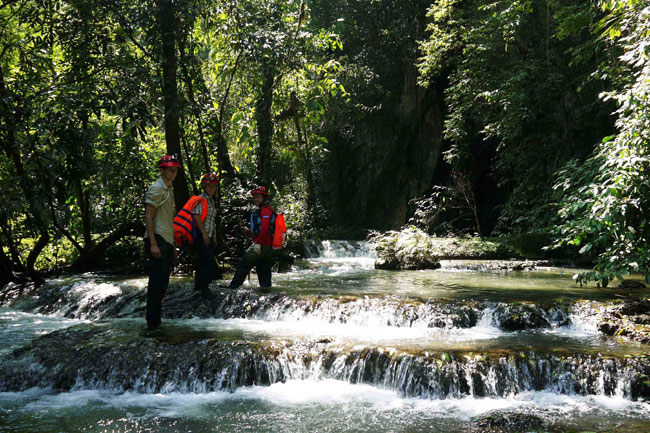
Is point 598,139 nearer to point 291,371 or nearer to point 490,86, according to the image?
point 490,86

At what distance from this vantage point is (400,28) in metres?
25.3

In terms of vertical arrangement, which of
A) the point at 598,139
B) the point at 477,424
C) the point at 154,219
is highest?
the point at 598,139

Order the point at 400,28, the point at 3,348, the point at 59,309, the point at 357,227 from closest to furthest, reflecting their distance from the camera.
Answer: the point at 3,348 → the point at 59,309 → the point at 400,28 → the point at 357,227

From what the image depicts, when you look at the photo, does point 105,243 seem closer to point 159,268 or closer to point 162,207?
point 159,268

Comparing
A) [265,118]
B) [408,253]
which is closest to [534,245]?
[408,253]

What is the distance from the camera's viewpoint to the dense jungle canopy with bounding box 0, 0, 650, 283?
6.88m

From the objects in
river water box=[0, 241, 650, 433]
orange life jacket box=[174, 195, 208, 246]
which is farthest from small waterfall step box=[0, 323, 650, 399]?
orange life jacket box=[174, 195, 208, 246]

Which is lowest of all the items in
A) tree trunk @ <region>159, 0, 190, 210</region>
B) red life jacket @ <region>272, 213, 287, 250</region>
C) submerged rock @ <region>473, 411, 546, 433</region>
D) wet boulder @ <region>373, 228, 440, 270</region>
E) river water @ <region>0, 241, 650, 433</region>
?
submerged rock @ <region>473, 411, 546, 433</region>

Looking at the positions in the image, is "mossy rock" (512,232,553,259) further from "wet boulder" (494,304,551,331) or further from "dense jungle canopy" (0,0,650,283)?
"wet boulder" (494,304,551,331)

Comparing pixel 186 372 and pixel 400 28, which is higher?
pixel 400 28

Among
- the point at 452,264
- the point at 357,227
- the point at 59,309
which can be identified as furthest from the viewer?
the point at 357,227

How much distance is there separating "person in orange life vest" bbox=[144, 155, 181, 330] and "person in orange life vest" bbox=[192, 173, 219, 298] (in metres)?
1.27

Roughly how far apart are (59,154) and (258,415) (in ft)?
12.1

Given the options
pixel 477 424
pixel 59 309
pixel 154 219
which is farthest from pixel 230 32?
pixel 477 424
